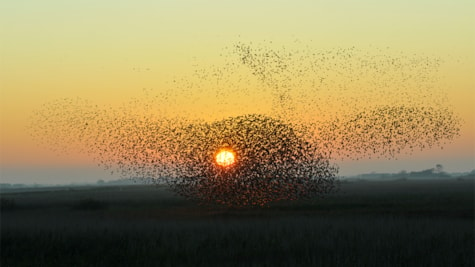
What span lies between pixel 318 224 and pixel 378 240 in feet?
26.2

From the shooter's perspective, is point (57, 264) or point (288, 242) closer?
point (57, 264)

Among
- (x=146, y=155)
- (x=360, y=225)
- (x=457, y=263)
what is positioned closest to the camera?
(x=457, y=263)

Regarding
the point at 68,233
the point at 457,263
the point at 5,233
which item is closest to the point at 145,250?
the point at 68,233

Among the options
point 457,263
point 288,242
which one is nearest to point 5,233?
point 288,242

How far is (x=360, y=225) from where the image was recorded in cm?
3052

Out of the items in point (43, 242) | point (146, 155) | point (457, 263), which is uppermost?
point (146, 155)

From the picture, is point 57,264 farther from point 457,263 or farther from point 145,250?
point 457,263

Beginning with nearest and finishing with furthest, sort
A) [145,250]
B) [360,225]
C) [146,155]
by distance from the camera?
[145,250]
[360,225]
[146,155]

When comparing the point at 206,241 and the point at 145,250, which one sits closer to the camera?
the point at 145,250

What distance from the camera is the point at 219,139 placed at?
4194 centimetres

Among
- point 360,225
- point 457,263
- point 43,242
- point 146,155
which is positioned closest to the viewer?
point 457,263

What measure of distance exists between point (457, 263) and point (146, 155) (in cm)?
2904

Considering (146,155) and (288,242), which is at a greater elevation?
(146,155)

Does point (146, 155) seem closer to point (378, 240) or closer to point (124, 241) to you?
point (124, 241)
